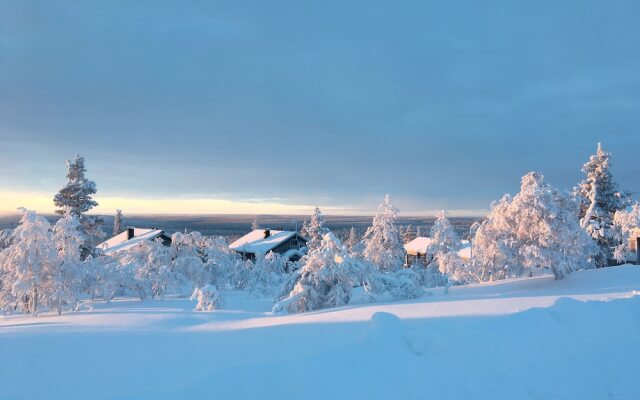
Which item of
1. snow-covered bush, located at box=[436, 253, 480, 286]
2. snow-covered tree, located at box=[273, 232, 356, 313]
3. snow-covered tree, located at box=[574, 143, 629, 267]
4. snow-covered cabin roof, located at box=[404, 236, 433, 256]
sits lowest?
snow-covered cabin roof, located at box=[404, 236, 433, 256]

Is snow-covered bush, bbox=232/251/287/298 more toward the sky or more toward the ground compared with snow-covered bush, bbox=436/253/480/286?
more toward the ground

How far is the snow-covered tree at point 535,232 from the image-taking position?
1948 centimetres

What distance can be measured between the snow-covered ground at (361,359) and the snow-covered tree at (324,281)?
5560 millimetres

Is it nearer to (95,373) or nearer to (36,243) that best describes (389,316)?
(95,373)

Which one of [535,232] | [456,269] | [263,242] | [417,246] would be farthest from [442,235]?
[417,246]

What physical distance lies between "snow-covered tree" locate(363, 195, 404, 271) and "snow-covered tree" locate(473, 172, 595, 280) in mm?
12619

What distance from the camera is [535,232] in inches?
792

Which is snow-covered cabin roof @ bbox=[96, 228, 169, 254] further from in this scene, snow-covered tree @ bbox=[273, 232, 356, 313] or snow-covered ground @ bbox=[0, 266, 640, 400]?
snow-covered ground @ bbox=[0, 266, 640, 400]

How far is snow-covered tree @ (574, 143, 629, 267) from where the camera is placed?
3228cm

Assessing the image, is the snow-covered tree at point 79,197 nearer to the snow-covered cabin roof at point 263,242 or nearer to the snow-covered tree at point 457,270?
the snow-covered cabin roof at point 263,242

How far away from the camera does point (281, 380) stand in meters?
5.80

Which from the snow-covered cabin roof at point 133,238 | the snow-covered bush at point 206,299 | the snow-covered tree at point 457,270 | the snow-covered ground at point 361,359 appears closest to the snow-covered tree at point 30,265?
the snow-covered bush at point 206,299

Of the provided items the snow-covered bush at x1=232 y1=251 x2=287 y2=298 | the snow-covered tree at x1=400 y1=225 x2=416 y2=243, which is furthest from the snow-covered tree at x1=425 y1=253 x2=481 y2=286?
the snow-covered tree at x1=400 y1=225 x2=416 y2=243

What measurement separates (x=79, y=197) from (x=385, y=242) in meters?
24.6
